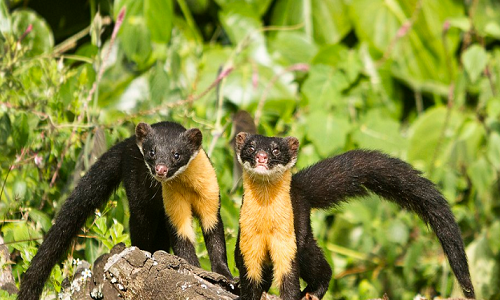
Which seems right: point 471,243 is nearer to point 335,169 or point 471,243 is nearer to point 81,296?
point 335,169

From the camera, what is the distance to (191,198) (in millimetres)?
4578

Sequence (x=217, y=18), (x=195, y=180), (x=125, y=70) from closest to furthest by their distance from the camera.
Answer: (x=195, y=180) → (x=125, y=70) → (x=217, y=18)

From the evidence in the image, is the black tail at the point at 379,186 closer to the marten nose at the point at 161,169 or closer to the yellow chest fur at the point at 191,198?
the yellow chest fur at the point at 191,198

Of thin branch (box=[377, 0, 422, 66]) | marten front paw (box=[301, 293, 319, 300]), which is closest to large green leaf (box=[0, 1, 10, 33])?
marten front paw (box=[301, 293, 319, 300])

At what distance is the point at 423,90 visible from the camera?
31.1 feet

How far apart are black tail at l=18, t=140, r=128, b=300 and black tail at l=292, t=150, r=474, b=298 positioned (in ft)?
3.97

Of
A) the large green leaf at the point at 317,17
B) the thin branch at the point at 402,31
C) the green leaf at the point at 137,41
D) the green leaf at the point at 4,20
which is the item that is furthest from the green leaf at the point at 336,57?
the green leaf at the point at 4,20

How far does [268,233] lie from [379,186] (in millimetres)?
825

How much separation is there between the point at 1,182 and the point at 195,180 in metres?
1.85

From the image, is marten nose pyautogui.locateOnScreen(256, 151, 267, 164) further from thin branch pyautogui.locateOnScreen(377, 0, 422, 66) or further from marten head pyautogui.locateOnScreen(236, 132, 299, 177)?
thin branch pyautogui.locateOnScreen(377, 0, 422, 66)

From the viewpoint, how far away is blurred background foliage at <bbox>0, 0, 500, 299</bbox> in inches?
222

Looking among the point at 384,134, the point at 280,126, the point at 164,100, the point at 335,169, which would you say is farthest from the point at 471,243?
the point at 335,169

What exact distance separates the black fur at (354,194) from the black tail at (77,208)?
1.13 meters

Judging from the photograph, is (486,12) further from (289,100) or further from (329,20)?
(289,100)
